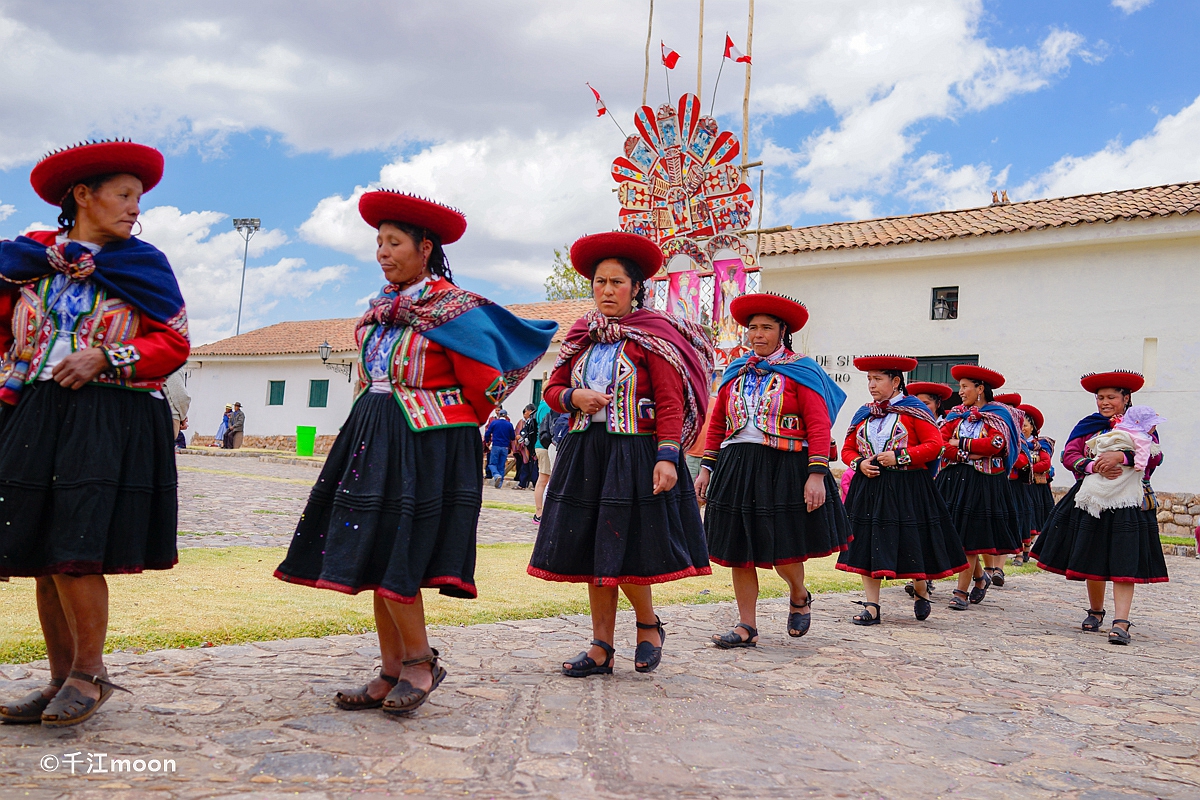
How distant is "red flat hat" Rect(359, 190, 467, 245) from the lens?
373cm

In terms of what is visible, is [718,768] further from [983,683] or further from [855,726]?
[983,683]

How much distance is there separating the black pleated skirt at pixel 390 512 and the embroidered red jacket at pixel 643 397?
3.26ft

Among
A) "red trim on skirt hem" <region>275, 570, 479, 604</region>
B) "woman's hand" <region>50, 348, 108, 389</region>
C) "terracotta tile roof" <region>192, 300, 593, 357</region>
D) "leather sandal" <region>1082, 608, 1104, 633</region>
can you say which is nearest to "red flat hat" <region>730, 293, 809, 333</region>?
"red trim on skirt hem" <region>275, 570, 479, 604</region>

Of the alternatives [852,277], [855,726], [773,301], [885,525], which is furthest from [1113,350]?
[855,726]

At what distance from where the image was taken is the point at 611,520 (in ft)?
14.7

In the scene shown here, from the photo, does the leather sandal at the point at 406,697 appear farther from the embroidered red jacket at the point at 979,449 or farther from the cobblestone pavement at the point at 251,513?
the embroidered red jacket at the point at 979,449

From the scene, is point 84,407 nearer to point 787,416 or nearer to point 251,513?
point 787,416

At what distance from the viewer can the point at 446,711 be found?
370 cm

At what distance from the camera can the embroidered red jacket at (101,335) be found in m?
3.30

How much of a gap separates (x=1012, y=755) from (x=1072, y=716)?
0.85 metres

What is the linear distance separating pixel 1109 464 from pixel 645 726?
14.8 ft

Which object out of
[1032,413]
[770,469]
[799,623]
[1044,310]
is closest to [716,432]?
[770,469]

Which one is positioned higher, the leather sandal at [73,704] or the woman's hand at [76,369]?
the woman's hand at [76,369]

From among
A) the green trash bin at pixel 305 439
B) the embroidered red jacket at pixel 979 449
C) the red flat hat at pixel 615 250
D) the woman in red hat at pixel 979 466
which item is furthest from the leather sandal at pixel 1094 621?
the green trash bin at pixel 305 439
